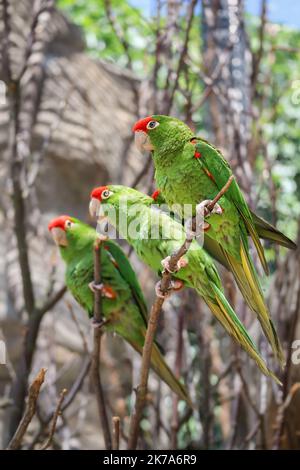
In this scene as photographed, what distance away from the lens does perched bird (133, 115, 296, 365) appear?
1.08 metres

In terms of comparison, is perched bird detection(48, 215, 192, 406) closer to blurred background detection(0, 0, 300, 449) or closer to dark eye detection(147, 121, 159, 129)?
blurred background detection(0, 0, 300, 449)

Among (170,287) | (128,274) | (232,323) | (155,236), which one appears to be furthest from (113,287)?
(232,323)

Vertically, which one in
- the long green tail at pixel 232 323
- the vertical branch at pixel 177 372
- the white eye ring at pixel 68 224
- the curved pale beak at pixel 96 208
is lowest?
the vertical branch at pixel 177 372

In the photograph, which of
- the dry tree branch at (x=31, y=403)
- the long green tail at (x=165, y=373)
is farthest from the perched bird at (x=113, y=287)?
the dry tree branch at (x=31, y=403)

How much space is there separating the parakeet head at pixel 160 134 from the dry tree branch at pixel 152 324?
234mm

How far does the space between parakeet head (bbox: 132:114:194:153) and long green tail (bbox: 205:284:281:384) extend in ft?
1.06

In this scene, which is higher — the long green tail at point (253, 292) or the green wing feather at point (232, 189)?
the green wing feather at point (232, 189)

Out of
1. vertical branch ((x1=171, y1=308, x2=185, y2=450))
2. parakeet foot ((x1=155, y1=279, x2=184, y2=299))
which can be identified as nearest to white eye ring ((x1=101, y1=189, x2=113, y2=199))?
parakeet foot ((x1=155, y1=279, x2=184, y2=299))

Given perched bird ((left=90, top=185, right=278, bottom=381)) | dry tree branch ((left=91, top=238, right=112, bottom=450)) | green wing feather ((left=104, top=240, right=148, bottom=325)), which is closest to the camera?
perched bird ((left=90, top=185, right=278, bottom=381))

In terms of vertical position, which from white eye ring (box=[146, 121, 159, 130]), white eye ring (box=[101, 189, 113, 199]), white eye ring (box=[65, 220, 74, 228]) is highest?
white eye ring (box=[146, 121, 159, 130])

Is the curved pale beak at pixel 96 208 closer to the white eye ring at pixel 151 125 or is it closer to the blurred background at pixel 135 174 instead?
the white eye ring at pixel 151 125

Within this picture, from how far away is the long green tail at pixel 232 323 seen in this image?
1.04 m

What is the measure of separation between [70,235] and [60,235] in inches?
1.7

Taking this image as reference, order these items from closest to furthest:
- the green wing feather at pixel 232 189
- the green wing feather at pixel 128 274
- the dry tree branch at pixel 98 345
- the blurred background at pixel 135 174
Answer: the green wing feather at pixel 232 189, the dry tree branch at pixel 98 345, the green wing feather at pixel 128 274, the blurred background at pixel 135 174
